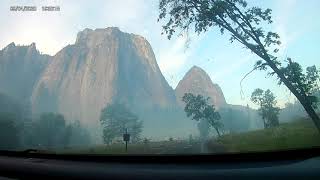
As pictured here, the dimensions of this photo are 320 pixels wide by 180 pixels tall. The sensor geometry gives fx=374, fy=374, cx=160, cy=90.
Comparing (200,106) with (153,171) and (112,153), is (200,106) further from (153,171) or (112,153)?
(112,153)

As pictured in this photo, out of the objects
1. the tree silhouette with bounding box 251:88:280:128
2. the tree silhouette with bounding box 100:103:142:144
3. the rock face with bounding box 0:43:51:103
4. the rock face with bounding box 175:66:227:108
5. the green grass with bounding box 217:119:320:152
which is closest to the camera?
the green grass with bounding box 217:119:320:152

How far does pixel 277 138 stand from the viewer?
1.61m

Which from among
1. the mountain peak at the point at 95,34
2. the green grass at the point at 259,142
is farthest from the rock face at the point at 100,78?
the green grass at the point at 259,142

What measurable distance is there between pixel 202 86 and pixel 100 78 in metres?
0.71

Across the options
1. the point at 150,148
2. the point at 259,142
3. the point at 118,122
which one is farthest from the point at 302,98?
the point at 118,122

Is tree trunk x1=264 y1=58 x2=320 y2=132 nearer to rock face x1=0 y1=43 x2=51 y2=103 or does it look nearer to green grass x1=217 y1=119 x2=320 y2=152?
green grass x1=217 y1=119 x2=320 y2=152

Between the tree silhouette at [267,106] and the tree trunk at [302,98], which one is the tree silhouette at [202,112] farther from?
the tree trunk at [302,98]

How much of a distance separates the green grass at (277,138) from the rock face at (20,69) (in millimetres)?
1460

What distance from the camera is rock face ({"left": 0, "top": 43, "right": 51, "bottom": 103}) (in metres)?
2.58

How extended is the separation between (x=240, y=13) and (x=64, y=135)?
1345 millimetres

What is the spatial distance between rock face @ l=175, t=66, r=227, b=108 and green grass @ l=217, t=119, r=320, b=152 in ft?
0.67

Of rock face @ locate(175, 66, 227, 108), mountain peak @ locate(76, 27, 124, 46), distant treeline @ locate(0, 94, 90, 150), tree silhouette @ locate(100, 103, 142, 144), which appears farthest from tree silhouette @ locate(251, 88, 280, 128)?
distant treeline @ locate(0, 94, 90, 150)

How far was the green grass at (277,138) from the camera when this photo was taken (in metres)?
1.52

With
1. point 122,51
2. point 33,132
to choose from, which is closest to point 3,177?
point 33,132
